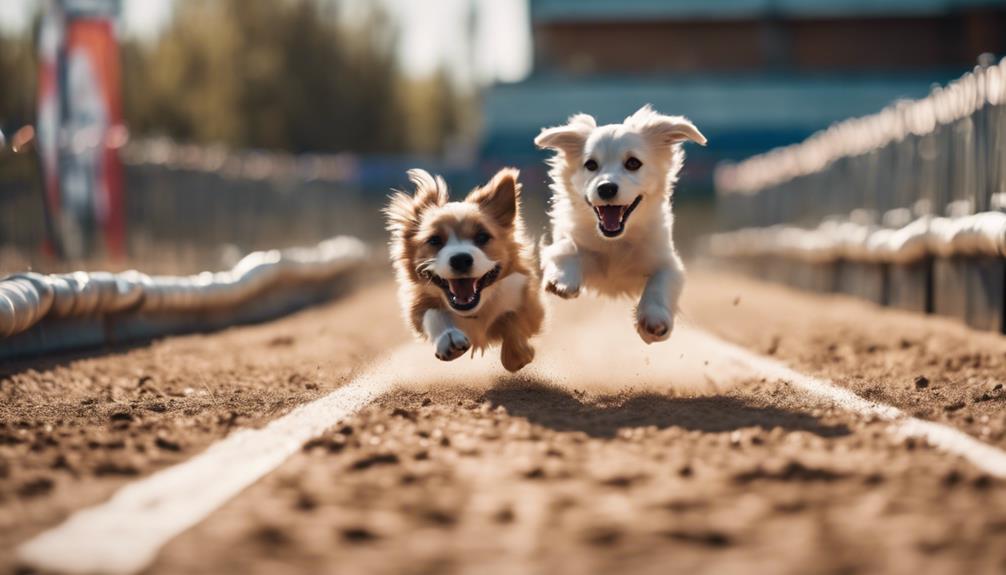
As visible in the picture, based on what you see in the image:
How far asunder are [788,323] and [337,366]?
6053 millimetres

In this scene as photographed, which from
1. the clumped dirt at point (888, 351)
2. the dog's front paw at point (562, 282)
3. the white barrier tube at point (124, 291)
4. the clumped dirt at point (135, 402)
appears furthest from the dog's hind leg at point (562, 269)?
the white barrier tube at point (124, 291)

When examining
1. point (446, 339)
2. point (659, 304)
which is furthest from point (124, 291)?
point (659, 304)

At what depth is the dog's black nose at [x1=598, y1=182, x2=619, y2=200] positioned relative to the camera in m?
8.62

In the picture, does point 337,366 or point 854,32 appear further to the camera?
point 854,32

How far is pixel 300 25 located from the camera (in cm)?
5662

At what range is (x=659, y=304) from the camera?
835 cm

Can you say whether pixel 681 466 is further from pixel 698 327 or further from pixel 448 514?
pixel 698 327

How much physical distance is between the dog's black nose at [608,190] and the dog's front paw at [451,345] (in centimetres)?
138

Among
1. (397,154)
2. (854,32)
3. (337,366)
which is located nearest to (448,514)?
(337,366)

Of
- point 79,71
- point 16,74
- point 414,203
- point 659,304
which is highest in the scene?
point 16,74

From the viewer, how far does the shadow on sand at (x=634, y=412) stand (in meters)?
6.47

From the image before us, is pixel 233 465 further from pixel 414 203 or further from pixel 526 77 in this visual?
pixel 526 77

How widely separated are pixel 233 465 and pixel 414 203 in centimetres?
377

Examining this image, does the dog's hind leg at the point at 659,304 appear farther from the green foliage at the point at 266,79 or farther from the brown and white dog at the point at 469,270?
the green foliage at the point at 266,79
